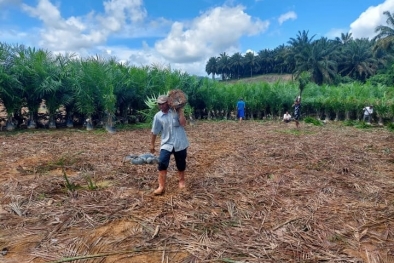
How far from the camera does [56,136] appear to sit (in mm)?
9773

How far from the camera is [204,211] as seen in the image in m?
3.64

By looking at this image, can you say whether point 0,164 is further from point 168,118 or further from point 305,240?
point 305,240

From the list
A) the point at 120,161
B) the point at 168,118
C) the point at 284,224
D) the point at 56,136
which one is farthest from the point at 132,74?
the point at 284,224

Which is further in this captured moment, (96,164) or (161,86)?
(161,86)

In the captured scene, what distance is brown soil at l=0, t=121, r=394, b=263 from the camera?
2.78 m

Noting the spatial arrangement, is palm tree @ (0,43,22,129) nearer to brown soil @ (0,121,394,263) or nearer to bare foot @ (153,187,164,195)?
brown soil @ (0,121,394,263)

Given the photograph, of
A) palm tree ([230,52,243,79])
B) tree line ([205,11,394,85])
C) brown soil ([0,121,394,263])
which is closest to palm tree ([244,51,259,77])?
palm tree ([230,52,243,79])

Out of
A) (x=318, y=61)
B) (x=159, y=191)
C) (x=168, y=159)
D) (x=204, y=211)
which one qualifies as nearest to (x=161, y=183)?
(x=159, y=191)

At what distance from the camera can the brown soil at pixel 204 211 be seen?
2.78 meters

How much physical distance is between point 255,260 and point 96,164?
4112 millimetres

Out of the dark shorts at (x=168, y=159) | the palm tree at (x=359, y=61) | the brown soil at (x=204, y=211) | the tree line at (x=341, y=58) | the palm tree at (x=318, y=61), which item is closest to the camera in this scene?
the brown soil at (x=204, y=211)

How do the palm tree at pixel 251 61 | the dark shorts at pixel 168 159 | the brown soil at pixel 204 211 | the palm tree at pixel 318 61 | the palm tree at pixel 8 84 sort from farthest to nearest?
the palm tree at pixel 251 61
the palm tree at pixel 318 61
the palm tree at pixel 8 84
the dark shorts at pixel 168 159
the brown soil at pixel 204 211

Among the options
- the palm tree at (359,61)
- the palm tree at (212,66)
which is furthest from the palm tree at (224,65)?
the palm tree at (359,61)

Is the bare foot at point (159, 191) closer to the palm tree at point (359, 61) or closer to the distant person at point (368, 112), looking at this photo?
the distant person at point (368, 112)
